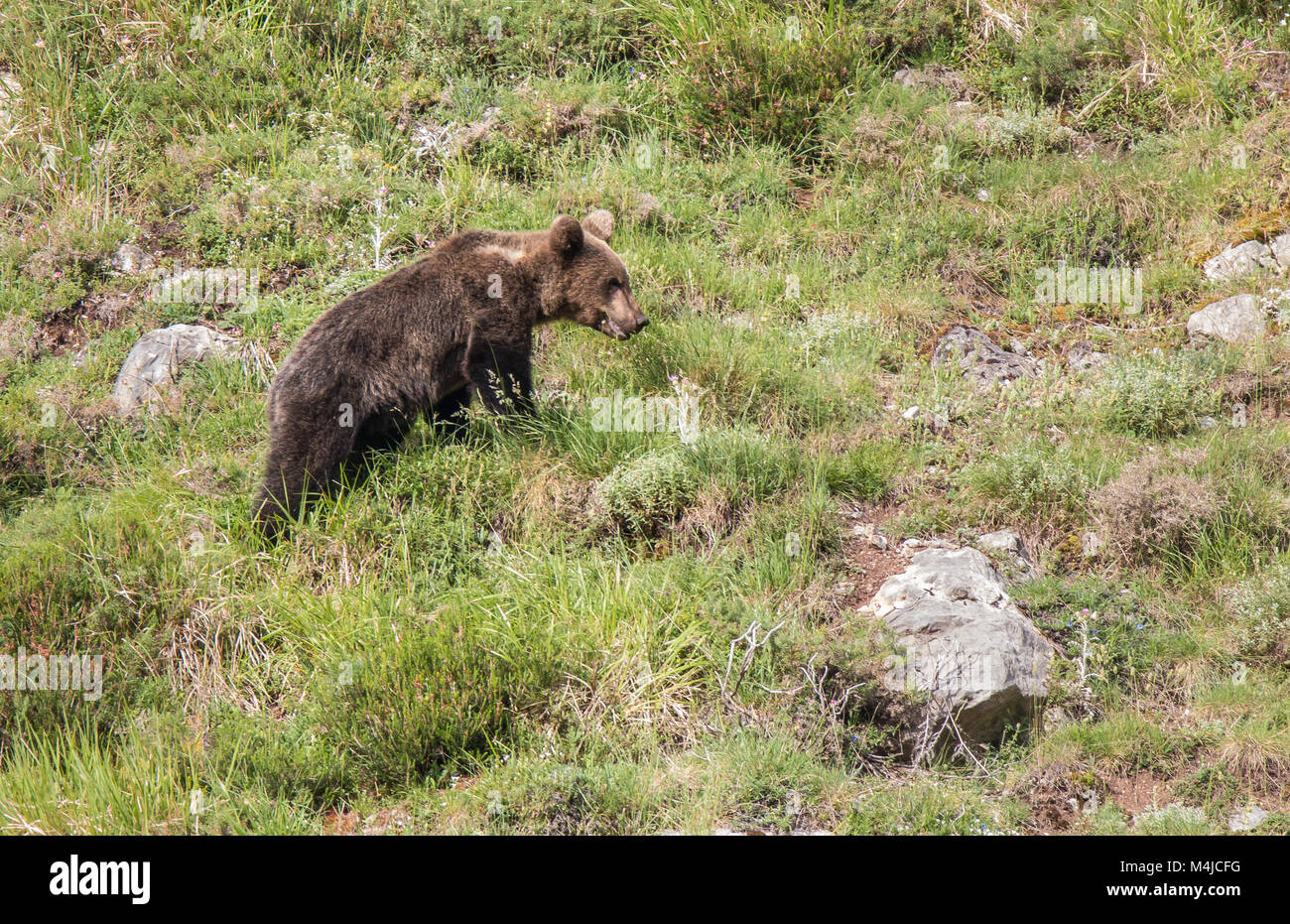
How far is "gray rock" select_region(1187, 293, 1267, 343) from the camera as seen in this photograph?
7738 millimetres

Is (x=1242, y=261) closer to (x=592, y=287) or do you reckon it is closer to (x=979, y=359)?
(x=979, y=359)

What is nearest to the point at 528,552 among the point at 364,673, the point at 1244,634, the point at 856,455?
the point at 364,673

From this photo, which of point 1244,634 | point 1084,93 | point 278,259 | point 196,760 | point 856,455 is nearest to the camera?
point 196,760

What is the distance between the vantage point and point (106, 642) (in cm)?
614

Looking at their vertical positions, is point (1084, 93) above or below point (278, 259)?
above

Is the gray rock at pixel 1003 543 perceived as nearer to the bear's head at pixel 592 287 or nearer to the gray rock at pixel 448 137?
the bear's head at pixel 592 287

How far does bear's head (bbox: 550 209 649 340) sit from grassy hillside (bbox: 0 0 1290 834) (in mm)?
322

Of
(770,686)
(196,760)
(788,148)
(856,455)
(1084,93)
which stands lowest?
(196,760)

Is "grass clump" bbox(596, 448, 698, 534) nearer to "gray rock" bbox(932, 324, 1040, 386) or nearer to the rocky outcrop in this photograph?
"gray rock" bbox(932, 324, 1040, 386)

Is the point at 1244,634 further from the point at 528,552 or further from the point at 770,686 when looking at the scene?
the point at 528,552

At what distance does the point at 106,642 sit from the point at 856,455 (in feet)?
14.6

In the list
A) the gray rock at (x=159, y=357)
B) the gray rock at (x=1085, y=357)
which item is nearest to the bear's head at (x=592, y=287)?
the gray rock at (x=159, y=357)

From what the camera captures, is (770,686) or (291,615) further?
(291,615)

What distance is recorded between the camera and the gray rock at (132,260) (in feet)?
29.5
